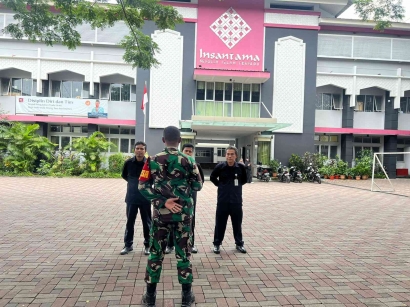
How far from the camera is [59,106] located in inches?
739

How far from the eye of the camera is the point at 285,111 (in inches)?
748

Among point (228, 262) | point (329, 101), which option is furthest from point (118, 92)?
point (228, 262)

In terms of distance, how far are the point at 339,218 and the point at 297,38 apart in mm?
14911

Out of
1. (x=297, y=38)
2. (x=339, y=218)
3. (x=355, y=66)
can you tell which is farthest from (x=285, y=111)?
(x=339, y=218)

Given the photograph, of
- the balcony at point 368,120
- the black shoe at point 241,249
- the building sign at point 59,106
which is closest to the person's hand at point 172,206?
the black shoe at point 241,249

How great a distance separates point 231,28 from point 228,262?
17185 millimetres

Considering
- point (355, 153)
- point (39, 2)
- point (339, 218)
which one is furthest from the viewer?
point (355, 153)

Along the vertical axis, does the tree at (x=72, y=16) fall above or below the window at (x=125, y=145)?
above

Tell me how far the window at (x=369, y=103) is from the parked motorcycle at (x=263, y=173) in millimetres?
9569

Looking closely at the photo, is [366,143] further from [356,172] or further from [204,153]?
[204,153]

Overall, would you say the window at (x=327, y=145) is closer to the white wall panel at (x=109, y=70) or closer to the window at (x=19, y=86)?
the white wall panel at (x=109, y=70)

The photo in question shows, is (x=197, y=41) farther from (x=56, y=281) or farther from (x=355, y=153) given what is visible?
(x=56, y=281)

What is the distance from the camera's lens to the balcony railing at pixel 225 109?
18562 millimetres

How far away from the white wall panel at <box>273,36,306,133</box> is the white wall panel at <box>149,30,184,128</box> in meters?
6.04
